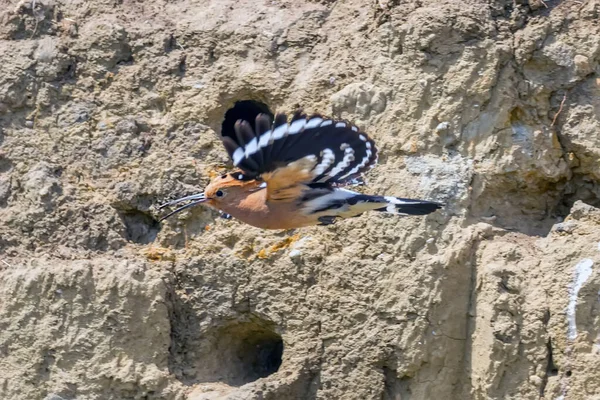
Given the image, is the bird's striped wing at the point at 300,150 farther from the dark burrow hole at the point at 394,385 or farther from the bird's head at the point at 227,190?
the dark burrow hole at the point at 394,385

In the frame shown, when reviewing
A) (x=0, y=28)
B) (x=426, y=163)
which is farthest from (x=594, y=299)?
(x=0, y=28)

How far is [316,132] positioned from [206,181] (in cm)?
95

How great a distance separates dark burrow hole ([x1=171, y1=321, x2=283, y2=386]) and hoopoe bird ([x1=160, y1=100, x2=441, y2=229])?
21.7 inches

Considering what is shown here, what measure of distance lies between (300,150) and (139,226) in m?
1.15

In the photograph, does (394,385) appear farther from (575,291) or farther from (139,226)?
(139,226)

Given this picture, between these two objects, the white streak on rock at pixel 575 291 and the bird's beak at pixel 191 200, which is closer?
the white streak on rock at pixel 575 291

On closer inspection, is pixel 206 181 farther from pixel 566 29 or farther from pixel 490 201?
pixel 566 29

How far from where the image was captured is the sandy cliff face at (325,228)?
197 inches

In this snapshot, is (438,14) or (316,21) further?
(316,21)

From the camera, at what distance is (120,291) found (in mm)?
5230

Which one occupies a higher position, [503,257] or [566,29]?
[566,29]

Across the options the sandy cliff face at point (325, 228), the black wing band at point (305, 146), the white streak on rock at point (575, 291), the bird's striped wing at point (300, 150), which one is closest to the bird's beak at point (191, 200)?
the sandy cliff face at point (325, 228)

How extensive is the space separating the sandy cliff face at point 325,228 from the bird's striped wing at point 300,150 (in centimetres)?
33

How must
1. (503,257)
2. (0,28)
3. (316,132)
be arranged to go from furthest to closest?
(0,28) < (503,257) < (316,132)
